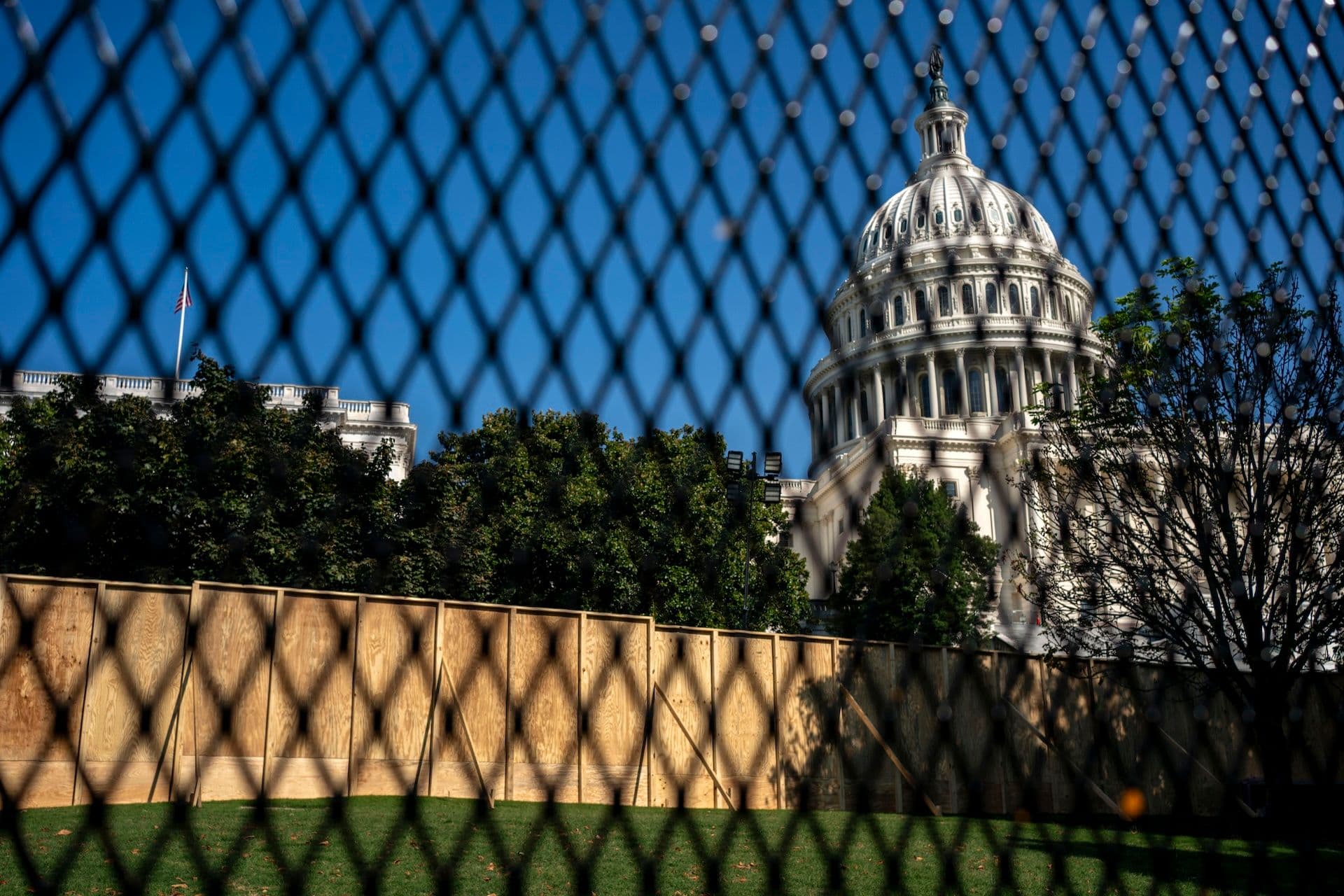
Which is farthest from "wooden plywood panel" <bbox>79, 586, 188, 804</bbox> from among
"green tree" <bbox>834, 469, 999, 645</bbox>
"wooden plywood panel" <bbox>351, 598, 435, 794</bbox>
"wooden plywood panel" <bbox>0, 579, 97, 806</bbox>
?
"green tree" <bbox>834, 469, 999, 645</bbox>

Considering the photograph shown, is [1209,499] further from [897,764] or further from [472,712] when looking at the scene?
[472,712]

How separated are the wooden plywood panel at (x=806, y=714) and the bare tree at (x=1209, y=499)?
2693 mm

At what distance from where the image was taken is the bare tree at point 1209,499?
5348 millimetres

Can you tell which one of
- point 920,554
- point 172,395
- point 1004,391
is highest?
point 1004,391

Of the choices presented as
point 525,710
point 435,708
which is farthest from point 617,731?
point 525,710

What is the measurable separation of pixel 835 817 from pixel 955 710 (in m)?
2.13

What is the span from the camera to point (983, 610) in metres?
4.53

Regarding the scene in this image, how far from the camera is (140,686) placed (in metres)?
8.95

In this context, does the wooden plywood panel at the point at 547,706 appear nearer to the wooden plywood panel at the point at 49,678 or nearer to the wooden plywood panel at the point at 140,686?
the wooden plywood panel at the point at 140,686

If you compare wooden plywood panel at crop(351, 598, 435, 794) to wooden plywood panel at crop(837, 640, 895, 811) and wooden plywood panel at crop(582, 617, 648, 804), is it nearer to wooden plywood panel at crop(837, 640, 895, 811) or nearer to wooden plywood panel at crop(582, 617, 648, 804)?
wooden plywood panel at crop(582, 617, 648, 804)

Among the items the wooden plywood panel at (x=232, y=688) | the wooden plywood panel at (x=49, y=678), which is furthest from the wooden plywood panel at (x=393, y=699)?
the wooden plywood panel at (x=49, y=678)

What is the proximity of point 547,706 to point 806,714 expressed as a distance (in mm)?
3526

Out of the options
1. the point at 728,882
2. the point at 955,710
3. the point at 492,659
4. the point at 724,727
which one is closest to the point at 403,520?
the point at 728,882

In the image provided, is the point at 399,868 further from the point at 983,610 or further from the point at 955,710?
the point at 955,710
